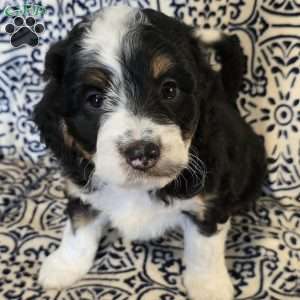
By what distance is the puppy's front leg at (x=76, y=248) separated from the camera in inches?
93.8

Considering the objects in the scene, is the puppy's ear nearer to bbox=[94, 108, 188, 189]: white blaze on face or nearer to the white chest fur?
the white chest fur

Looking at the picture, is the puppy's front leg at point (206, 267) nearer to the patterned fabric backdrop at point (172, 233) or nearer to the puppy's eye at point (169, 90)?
the patterned fabric backdrop at point (172, 233)

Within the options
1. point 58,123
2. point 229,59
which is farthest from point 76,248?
point 229,59

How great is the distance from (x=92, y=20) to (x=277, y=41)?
1.15 metres

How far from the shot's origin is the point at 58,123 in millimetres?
2098

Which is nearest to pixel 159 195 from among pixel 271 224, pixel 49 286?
pixel 49 286

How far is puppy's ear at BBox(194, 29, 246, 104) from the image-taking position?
8.53ft

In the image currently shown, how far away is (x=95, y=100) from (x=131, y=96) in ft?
0.45

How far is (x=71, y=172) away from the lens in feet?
7.28

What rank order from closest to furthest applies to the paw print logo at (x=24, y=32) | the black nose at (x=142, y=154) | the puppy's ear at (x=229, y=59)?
the black nose at (x=142, y=154)
the puppy's ear at (x=229, y=59)
the paw print logo at (x=24, y=32)

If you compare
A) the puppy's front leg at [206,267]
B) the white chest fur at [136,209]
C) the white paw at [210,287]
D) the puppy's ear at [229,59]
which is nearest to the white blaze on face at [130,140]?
the white chest fur at [136,209]

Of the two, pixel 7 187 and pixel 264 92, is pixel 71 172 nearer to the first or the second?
pixel 7 187

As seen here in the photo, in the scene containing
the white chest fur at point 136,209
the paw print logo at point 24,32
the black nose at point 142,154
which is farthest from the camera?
the paw print logo at point 24,32

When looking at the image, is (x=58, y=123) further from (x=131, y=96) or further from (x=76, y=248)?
(x=76, y=248)
